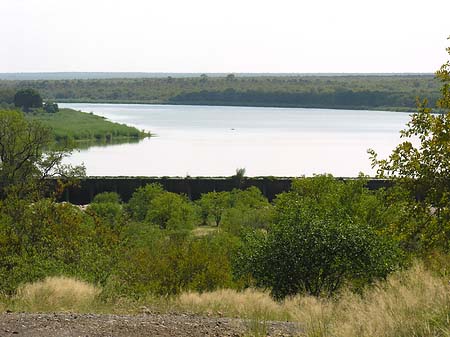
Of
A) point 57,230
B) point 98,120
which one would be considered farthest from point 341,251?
point 98,120

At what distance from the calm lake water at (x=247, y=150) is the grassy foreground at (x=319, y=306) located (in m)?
46.5

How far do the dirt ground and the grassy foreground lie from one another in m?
0.30

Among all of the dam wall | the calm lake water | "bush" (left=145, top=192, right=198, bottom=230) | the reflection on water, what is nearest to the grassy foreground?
"bush" (left=145, top=192, right=198, bottom=230)

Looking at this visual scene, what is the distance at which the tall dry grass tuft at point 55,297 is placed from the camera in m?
11.0

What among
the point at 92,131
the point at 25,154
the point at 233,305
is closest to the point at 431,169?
the point at 233,305

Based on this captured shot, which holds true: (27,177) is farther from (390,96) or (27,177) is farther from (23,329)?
(390,96)

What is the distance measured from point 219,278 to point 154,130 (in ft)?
267

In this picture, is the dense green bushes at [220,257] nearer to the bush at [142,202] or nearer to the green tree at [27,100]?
the bush at [142,202]

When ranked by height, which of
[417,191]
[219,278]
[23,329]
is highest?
[417,191]

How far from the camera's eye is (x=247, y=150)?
74000 mm

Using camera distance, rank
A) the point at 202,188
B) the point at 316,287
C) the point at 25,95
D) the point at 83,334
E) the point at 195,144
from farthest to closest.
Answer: the point at 25,95, the point at 195,144, the point at 202,188, the point at 316,287, the point at 83,334

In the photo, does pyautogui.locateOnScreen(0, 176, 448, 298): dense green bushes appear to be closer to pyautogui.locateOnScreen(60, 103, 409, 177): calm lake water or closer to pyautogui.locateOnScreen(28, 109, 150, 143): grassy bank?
pyautogui.locateOnScreen(60, 103, 409, 177): calm lake water

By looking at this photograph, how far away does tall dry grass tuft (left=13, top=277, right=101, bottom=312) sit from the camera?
1099 cm

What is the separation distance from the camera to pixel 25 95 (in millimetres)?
116875
